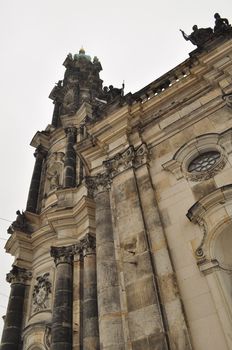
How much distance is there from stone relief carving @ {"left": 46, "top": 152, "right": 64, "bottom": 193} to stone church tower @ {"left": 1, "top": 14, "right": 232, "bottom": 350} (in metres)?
1.79

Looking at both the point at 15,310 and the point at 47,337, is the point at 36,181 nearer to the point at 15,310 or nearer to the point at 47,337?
the point at 15,310

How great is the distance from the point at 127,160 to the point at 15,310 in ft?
27.2

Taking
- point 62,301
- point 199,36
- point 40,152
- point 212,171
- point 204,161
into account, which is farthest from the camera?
point 40,152

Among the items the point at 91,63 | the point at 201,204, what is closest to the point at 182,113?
the point at 201,204

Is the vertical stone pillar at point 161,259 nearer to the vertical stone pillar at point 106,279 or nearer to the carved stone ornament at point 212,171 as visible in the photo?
the vertical stone pillar at point 106,279

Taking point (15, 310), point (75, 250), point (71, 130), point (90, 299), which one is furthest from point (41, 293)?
point (71, 130)

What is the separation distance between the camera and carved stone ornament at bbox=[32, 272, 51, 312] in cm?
1412

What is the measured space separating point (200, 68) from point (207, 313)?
7.90 m

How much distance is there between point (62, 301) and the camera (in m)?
12.3

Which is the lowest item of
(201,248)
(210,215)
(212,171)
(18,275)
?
(201,248)

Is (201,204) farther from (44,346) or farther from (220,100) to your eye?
(44,346)

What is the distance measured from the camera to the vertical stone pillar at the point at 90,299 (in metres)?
10.6

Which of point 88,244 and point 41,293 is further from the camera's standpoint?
point 41,293

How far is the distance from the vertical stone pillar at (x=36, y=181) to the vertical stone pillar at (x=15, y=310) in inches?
163
